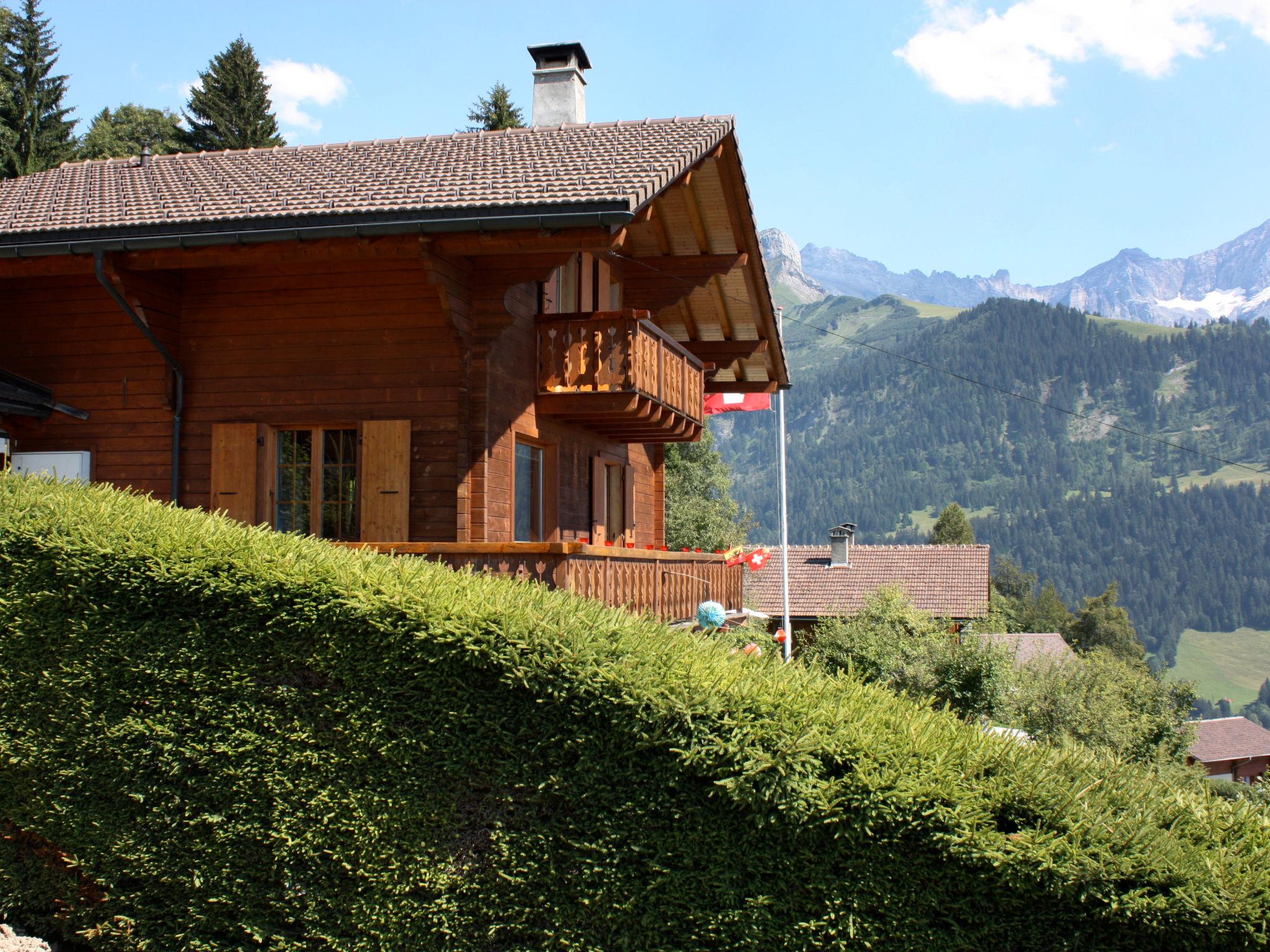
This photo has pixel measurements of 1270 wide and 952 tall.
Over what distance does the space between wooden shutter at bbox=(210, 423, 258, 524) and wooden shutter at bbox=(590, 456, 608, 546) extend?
510 cm

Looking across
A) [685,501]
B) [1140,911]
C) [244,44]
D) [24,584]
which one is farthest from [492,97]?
[1140,911]

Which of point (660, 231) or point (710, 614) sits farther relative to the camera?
point (660, 231)

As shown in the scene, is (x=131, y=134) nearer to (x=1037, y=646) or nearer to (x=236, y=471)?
(x=236, y=471)

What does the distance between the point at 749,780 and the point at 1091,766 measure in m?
Result: 1.61

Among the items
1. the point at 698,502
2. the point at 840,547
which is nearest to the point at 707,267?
the point at 698,502

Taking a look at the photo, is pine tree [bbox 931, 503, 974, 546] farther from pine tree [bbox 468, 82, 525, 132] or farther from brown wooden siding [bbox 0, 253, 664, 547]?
brown wooden siding [bbox 0, 253, 664, 547]

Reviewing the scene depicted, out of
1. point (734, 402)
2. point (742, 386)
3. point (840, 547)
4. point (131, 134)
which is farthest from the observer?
point (840, 547)

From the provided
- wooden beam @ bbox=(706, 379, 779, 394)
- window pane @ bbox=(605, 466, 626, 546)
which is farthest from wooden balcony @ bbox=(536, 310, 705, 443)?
wooden beam @ bbox=(706, 379, 779, 394)

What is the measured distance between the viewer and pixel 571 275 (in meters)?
16.2

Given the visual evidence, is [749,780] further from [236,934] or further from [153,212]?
[153,212]

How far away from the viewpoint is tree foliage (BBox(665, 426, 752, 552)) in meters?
45.7

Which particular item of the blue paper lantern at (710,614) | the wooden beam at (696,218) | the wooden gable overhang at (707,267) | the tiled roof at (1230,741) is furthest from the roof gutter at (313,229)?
the tiled roof at (1230,741)

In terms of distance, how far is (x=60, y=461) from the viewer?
13281mm

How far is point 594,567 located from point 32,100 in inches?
1536
